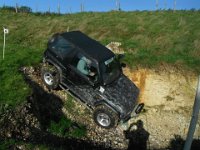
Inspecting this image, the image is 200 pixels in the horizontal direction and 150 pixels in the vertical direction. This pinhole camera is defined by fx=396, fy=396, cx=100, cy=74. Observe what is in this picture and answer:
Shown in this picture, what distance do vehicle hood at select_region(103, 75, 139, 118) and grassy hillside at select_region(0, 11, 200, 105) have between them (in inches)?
116

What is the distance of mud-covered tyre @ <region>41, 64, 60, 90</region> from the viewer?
15.5 meters

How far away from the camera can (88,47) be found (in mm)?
15586

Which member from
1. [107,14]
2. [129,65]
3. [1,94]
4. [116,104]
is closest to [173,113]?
[129,65]

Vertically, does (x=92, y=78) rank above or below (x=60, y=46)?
below

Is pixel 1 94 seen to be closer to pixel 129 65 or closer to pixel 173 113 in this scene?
pixel 129 65

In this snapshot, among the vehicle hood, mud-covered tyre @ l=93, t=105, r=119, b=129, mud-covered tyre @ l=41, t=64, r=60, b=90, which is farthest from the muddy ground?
mud-covered tyre @ l=93, t=105, r=119, b=129

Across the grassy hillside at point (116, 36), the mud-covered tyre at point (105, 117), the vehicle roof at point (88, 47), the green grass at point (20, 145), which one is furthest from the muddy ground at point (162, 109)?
the green grass at point (20, 145)

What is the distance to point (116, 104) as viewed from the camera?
14727mm

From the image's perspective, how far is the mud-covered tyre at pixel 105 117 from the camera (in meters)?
14.6

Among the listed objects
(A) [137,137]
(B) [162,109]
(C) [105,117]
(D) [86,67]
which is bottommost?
(A) [137,137]

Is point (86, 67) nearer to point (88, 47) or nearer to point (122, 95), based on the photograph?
point (88, 47)

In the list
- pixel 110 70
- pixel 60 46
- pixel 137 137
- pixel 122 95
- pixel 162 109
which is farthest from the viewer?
pixel 162 109

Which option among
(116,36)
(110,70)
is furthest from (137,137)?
(116,36)

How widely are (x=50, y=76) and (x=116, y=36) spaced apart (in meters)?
8.47
